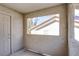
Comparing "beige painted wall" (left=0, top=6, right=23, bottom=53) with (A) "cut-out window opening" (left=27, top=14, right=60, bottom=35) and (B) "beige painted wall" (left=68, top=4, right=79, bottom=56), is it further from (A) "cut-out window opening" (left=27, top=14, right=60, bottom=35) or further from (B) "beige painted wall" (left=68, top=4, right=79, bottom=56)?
(B) "beige painted wall" (left=68, top=4, right=79, bottom=56)

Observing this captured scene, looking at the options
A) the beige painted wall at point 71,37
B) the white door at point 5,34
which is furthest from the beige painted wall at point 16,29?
the beige painted wall at point 71,37

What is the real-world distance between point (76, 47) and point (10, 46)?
1085 millimetres

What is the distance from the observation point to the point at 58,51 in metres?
1.49

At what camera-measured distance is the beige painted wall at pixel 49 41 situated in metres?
1.46

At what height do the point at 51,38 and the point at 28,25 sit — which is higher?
the point at 28,25

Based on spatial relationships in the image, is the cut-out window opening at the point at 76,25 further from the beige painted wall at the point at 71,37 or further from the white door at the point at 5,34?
the white door at the point at 5,34

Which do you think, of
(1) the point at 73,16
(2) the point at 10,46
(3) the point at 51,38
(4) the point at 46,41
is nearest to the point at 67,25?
(1) the point at 73,16

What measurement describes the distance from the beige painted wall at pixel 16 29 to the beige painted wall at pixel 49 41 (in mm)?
86

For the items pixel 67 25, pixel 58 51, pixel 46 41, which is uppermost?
pixel 67 25

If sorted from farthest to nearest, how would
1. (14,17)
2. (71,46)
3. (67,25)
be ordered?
(14,17), (67,25), (71,46)

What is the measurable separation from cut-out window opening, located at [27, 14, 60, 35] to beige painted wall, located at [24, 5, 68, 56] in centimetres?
6

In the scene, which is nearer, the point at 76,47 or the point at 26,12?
the point at 76,47

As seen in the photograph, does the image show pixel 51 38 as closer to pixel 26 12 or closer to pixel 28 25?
pixel 28 25

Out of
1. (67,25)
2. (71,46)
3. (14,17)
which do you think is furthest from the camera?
(14,17)
